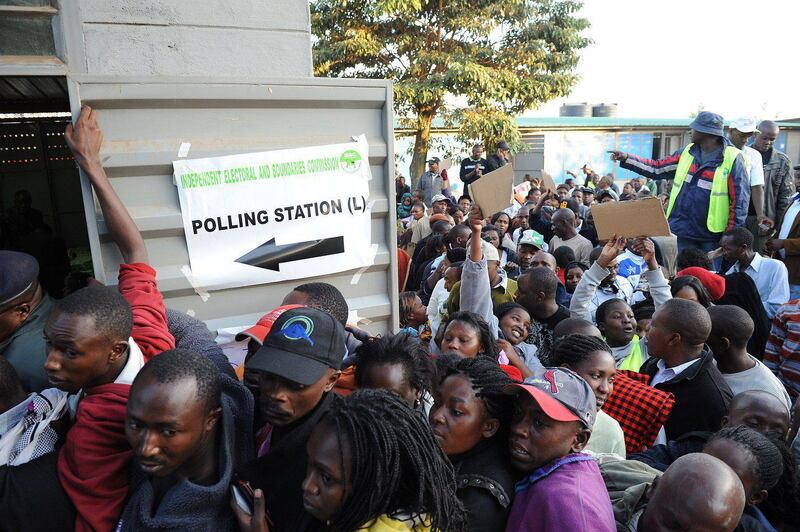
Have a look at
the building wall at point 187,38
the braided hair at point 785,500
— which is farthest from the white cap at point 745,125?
the building wall at point 187,38

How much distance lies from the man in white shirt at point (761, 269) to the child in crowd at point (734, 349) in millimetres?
1827

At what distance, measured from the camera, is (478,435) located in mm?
2014

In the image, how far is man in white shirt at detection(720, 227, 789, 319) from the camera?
4793mm

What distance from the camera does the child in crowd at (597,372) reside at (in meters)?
2.53

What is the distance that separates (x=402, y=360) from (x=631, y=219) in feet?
7.92

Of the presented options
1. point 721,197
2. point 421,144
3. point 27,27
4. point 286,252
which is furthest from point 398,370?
point 421,144

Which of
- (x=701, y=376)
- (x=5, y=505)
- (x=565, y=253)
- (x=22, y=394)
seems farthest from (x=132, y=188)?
(x=565, y=253)

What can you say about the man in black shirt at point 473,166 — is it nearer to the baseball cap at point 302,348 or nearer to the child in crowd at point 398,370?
the child in crowd at point 398,370

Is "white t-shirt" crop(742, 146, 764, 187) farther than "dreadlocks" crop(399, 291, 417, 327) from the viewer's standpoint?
Yes

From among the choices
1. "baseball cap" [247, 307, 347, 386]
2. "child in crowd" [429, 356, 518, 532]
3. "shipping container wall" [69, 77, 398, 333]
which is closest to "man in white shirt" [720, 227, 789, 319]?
"shipping container wall" [69, 77, 398, 333]

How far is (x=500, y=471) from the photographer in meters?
1.95

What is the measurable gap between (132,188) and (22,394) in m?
1.06

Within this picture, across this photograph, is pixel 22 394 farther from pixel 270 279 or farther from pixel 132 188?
pixel 270 279

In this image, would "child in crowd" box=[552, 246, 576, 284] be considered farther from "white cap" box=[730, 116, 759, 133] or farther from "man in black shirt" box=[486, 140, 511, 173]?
"man in black shirt" box=[486, 140, 511, 173]
